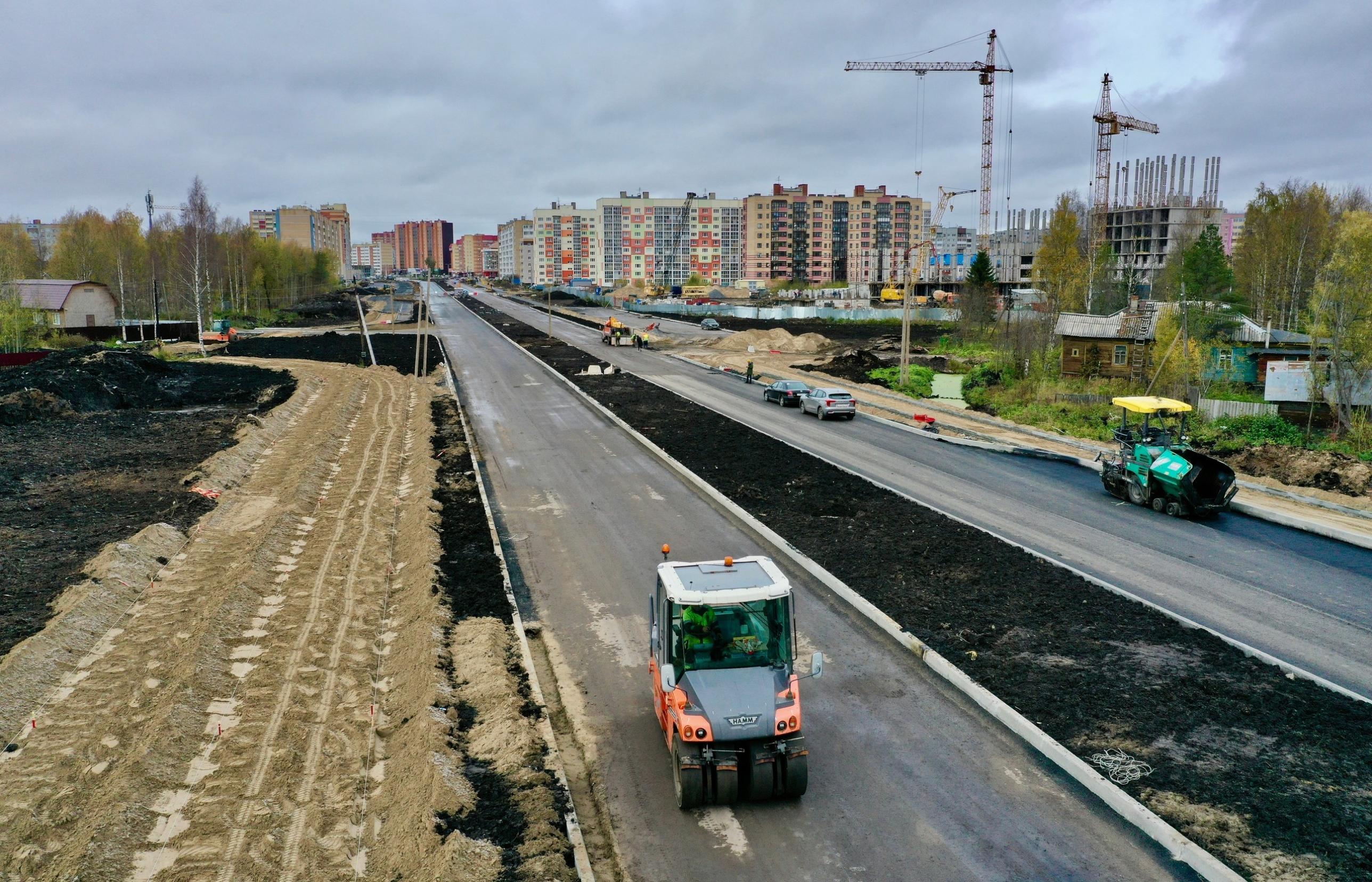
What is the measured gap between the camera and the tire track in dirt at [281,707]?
8.69 metres

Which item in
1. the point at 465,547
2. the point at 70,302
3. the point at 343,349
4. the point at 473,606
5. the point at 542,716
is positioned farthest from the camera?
the point at 70,302

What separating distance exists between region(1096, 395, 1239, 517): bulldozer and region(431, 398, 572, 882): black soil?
16.0 meters

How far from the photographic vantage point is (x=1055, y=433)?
112 ft

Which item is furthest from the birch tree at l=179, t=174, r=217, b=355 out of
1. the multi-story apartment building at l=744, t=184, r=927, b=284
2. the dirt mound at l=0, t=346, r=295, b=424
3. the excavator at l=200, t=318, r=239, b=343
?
the multi-story apartment building at l=744, t=184, r=927, b=284

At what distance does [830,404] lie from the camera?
1459 inches

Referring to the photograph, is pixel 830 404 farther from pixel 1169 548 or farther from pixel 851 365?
pixel 851 365

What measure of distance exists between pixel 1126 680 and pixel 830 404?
24.8 m

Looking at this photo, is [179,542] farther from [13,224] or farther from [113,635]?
[13,224]

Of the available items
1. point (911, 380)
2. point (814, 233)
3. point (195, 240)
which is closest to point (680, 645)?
point (911, 380)

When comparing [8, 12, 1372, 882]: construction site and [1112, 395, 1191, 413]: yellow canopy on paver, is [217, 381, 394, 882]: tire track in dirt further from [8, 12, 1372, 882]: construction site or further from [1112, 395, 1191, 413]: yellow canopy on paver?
[1112, 395, 1191, 413]: yellow canopy on paver

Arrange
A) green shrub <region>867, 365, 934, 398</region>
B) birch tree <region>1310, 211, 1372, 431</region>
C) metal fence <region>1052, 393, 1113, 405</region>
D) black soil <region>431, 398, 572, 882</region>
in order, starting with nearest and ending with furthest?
black soil <region>431, 398, 572, 882</region> < birch tree <region>1310, 211, 1372, 431</region> < metal fence <region>1052, 393, 1113, 405</region> < green shrub <region>867, 365, 934, 398</region>

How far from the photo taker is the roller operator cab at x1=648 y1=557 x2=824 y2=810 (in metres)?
9.30

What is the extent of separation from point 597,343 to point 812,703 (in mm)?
61974

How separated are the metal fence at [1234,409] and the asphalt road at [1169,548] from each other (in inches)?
448
